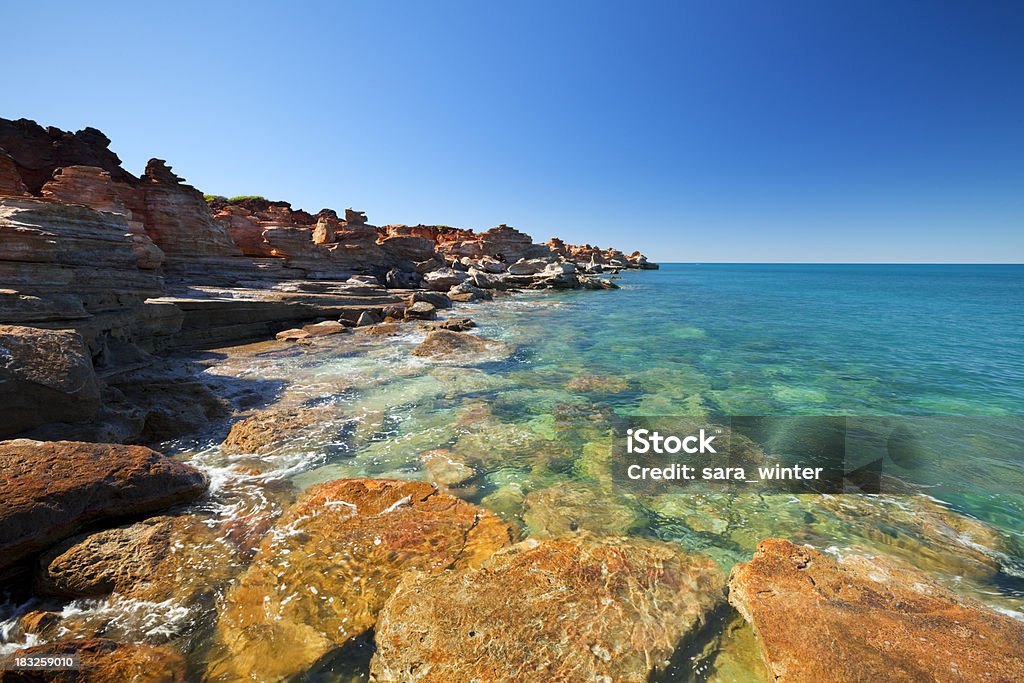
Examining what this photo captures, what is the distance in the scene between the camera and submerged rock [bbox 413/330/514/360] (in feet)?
47.6

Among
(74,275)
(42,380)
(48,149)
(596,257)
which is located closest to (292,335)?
(74,275)

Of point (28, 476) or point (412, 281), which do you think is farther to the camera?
point (412, 281)

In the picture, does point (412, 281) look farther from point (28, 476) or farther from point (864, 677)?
point (864, 677)

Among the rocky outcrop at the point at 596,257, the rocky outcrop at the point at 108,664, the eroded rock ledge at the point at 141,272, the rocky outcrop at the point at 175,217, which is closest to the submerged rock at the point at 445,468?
the rocky outcrop at the point at 108,664

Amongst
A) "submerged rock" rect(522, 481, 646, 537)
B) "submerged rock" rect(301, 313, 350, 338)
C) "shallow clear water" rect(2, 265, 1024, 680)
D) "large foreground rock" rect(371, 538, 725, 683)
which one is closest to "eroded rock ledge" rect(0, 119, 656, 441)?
"submerged rock" rect(301, 313, 350, 338)

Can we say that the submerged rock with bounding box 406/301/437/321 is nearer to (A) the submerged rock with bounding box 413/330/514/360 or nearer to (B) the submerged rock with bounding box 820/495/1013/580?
(A) the submerged rock with bounding box 413/330/514/360

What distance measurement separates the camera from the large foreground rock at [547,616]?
305cm

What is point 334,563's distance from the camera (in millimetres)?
4242

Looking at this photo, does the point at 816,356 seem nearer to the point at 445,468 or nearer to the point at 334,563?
the point at 445,468

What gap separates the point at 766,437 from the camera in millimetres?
8312

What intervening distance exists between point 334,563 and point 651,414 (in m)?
7.53

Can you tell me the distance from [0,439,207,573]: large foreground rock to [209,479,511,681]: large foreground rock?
1.70 metres

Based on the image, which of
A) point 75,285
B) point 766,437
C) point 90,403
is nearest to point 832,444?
point 766,437

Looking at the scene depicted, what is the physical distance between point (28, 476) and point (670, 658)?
22.3 ft
